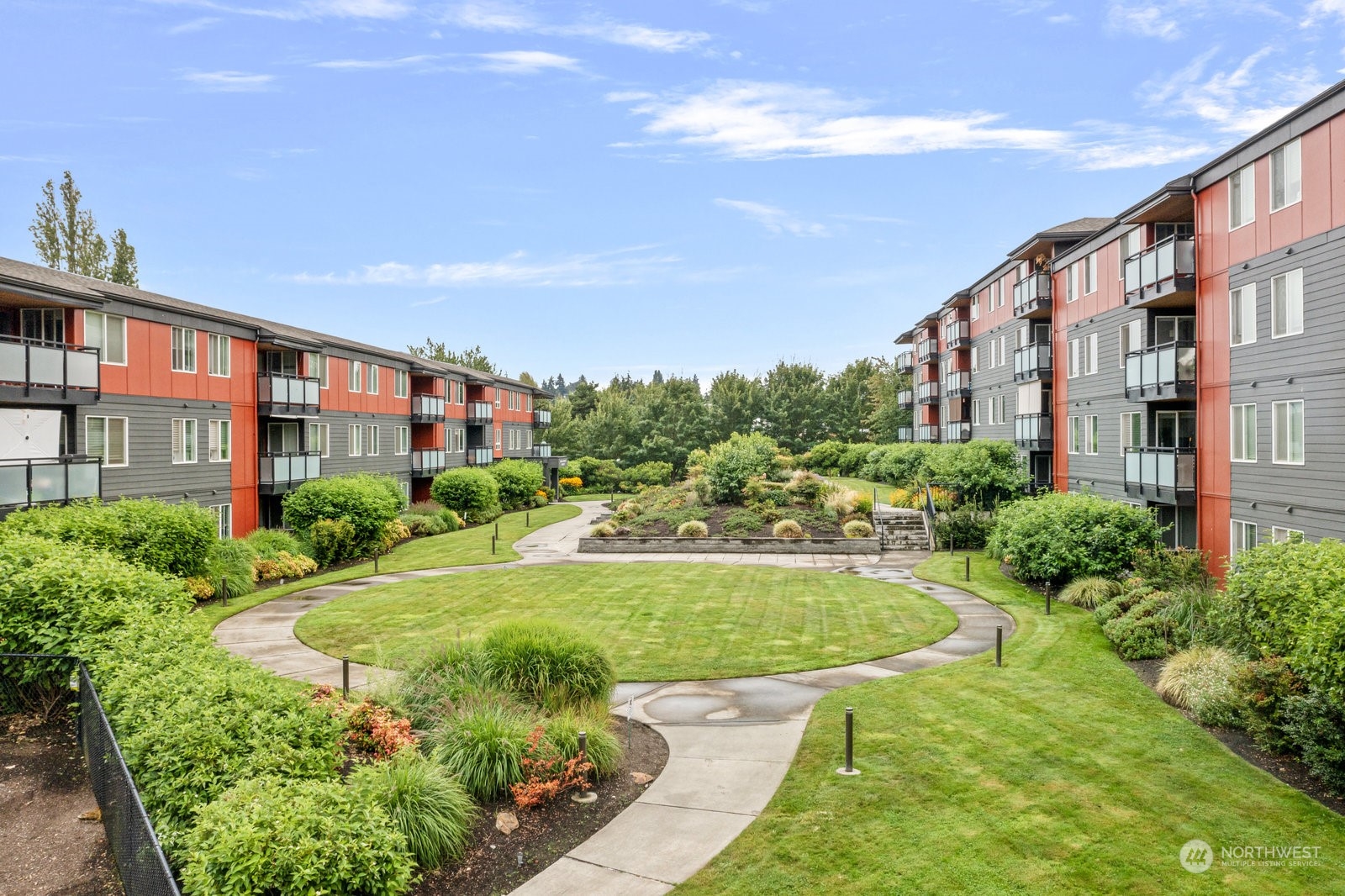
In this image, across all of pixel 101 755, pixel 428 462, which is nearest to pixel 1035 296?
pixel 428 462

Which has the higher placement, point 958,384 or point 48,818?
point 958,384

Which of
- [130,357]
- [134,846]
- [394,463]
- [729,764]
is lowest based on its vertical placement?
[729,764]

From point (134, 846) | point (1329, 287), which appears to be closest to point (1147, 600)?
point (1329, 287)

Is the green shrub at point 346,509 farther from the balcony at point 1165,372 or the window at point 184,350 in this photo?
the balcony at point 1165,372

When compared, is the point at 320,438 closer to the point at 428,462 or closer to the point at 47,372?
the point at 428,462

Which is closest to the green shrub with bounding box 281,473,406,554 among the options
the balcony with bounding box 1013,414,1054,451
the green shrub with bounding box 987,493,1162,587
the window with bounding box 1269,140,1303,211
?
the green shrub with bounding box 987,493,1162,587

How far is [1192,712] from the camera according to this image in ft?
41.7

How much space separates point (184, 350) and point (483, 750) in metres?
24.0

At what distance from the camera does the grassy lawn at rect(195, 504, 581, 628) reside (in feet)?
74.6

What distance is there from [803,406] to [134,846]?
234 ft

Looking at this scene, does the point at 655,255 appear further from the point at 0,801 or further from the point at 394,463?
the point at 0,801

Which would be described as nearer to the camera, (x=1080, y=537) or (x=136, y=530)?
(x=136, y=530)

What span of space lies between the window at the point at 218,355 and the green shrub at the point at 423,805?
24.9 meters

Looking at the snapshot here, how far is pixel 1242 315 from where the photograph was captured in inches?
802
